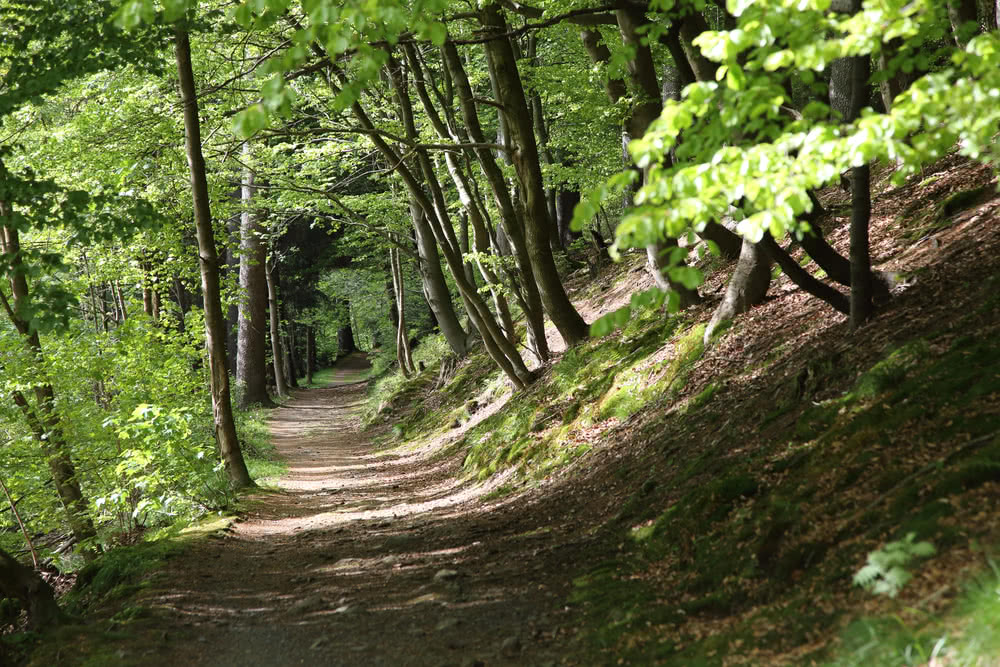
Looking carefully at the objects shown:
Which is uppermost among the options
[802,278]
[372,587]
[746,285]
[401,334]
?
[802,278]

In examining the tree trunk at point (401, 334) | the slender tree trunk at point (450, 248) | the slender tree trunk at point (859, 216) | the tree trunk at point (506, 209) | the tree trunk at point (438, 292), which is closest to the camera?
the slender tree trunk at point (859, 216)

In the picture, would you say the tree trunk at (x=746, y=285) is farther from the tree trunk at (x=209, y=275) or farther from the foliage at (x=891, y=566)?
the tree trunk at (x=209, y=275)

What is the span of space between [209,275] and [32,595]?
18.1 feet

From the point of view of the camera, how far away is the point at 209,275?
10.8 meters

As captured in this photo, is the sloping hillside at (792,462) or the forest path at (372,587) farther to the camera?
the forest path at (372,587)

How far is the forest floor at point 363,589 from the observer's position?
5.34 m

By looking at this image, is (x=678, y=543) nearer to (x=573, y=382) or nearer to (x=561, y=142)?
(x=573, y=382)

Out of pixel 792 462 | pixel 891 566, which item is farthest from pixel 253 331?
pixel 891 566

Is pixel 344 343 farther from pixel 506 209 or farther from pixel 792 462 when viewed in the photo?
pixel 792 462

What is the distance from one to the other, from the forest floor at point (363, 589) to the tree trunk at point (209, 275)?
88 centimetres

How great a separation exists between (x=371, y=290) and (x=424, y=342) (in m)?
5.24

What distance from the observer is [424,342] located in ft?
93.0

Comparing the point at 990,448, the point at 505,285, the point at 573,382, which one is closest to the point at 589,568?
the point at 990,448

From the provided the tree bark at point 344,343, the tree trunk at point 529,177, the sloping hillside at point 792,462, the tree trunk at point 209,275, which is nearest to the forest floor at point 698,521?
the sloping hillside at point 792,462
